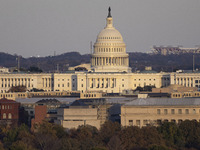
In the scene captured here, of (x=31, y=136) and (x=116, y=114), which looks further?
(x=116, y=114)

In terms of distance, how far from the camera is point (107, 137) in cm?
11456

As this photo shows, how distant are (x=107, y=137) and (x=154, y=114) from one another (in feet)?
33.2

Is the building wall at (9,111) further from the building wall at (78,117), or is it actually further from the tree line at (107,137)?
the tree line at (107,137)

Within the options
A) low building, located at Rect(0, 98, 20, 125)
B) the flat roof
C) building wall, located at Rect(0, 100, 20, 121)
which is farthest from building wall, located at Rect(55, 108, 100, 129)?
building wall, located at Rect(0, 100, 20, 121)

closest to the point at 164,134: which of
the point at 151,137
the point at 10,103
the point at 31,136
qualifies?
the point at 151,137

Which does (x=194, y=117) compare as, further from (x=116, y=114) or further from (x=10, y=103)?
(x=10, y=103)

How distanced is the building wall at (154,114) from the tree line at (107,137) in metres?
3.07

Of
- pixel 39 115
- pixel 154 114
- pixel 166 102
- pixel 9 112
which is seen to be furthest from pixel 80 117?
pixel 9 112

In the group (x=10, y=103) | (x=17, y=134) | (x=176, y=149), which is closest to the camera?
(x=176, y=149)

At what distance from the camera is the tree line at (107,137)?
109062mm

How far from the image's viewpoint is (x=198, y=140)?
11225cm

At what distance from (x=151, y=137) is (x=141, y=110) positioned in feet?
39.1

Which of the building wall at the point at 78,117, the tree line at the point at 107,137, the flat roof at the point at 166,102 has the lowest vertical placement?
the tree line at the point at 107,137

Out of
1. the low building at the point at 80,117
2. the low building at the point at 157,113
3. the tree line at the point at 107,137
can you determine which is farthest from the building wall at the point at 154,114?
the tree line at the point at 107,137
